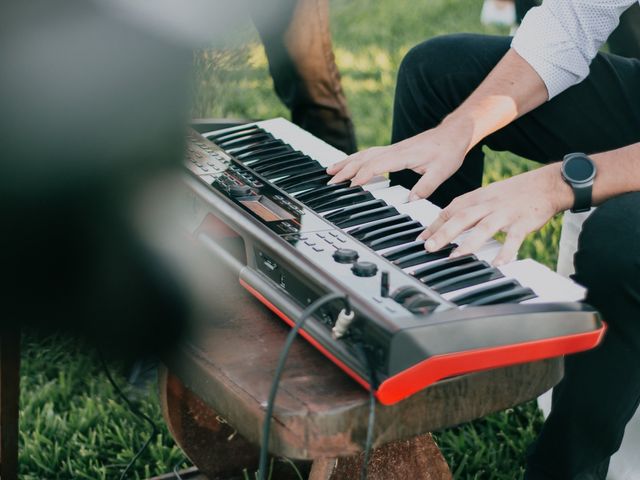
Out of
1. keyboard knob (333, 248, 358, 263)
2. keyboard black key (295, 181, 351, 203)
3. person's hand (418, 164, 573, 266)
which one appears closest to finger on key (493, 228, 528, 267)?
person's hand (418, 164, 573, 266)

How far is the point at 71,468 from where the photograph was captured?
2098mm

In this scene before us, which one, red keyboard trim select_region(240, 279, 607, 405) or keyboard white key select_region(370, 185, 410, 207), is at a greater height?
keyboard white key select_region(370, 185, 410, 207)

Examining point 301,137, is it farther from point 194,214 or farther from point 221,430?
point 221,430

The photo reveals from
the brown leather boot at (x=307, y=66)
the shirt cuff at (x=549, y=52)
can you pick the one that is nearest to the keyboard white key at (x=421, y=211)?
the shirt cuff at (x=549, y=52)

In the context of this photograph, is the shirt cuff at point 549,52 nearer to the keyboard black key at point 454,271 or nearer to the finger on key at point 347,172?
the finger on key at point 347,172

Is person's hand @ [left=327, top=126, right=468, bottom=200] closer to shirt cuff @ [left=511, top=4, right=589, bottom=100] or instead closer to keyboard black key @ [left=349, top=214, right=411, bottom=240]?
keyboard black key @ [left=349, top=214, right=411, bottom=240]

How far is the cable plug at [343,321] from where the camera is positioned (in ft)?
3.92

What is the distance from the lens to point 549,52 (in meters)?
1.94

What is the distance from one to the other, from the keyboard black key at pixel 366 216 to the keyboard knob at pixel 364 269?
0.20m

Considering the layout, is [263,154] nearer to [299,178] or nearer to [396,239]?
[299,178]

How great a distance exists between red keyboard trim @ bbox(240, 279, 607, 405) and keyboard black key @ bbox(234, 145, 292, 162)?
59cm

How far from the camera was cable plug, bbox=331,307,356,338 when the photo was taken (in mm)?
1196

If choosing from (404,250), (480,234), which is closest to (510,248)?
(480,234)

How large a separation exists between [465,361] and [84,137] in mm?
574
